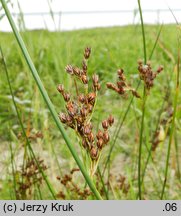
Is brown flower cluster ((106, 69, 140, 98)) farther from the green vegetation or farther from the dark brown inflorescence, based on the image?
the dark brown inflorescence

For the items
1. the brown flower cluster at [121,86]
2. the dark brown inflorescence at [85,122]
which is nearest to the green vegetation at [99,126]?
the brown flower cluster at [121,86]

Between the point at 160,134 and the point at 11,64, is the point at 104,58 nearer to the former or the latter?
the point at 11,64

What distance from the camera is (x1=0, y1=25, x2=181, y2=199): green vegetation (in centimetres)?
175

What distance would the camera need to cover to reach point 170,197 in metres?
2.04

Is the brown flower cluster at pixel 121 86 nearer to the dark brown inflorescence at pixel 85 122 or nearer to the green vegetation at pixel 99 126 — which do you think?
the green vegetation at pixel 99 126

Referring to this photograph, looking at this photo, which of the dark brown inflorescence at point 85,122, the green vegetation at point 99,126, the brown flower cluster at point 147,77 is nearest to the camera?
the dark brown inflorescence at point 85,122

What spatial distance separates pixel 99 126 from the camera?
303 cm

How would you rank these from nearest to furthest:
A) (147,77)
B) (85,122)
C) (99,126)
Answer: (85,122), (147,77), (99,126)

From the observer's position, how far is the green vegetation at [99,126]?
175cm

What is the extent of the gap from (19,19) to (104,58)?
280cm

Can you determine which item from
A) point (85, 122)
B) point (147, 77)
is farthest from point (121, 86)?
point (85, 122)

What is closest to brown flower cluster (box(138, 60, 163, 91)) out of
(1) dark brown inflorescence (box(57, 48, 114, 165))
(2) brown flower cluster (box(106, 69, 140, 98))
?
(2) brown flower cluster (box(106, 69, 140, 98))

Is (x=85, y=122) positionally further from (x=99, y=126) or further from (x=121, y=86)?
(x=99, y=126)
